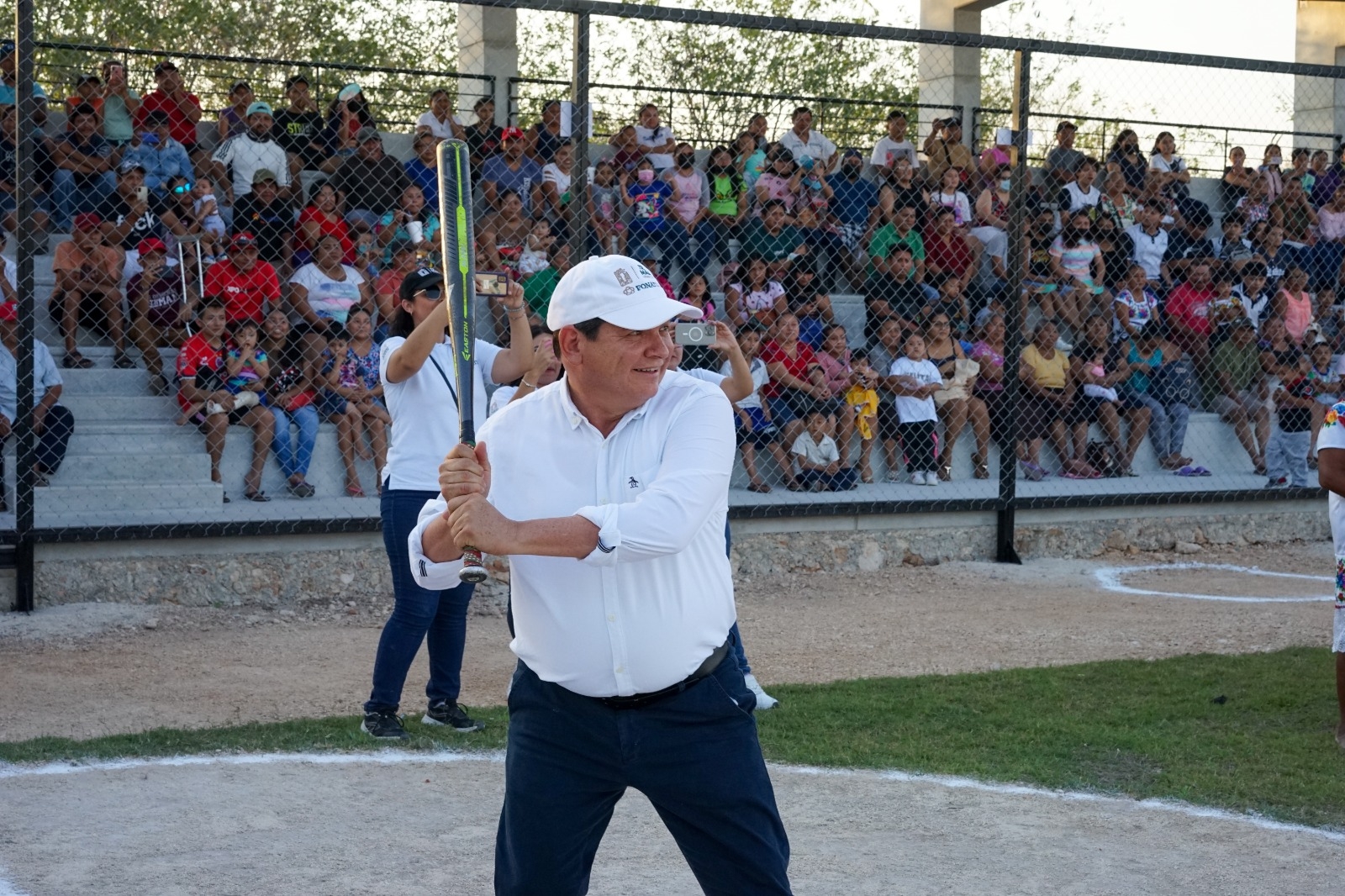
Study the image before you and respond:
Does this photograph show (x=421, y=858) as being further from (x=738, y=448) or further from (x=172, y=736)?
(x=738, y=448)

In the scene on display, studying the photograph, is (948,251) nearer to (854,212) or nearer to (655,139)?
(854,212)

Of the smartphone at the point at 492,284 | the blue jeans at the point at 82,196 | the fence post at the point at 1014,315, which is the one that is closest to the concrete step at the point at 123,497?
the blue jeans at the point at 82,196

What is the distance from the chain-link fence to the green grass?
2025 mm

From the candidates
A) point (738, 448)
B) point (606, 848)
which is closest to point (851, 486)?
point (738, 448)

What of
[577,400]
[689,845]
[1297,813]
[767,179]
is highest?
[767,179]

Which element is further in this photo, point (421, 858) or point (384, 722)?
point (384, 722)

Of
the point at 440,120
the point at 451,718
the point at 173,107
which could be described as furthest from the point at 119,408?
the point at 451,718

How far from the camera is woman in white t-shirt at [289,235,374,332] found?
1022 centimetres

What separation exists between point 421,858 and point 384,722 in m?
1.48

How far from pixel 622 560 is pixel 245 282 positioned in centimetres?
796

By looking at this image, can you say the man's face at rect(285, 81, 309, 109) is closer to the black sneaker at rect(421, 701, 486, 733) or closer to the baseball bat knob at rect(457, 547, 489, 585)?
the black sneaker at rect(421, 701, 486, 733)

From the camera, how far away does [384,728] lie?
227 inches

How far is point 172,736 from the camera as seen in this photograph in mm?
5773

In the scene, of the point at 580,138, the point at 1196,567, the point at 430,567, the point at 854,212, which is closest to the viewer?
the point at 430,567
